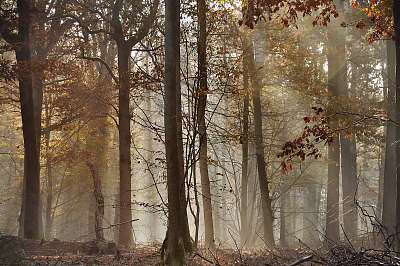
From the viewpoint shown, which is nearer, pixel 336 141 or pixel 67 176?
pixel 336 141

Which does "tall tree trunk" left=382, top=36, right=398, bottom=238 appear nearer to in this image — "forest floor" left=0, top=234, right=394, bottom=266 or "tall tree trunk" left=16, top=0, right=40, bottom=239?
"forest floor" left=0, top=234, right=394, bottom=266

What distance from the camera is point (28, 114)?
14.3 meters

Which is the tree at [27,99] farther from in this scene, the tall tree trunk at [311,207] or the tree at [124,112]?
the tall tree trunk at [311,207]

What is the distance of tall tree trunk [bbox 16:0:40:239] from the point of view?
46.1 feet

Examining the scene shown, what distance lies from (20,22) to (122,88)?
3669mm

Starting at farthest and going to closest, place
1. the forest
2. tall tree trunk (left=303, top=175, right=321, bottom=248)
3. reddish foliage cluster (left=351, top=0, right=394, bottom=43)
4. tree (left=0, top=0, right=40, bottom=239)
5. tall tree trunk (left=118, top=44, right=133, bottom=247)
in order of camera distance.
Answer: tall tree trunk (left=303, top=175, right=321, bottom=248) → tall tree trunk (left=118, top=44, right=133, bottom=247) → tree (left=0, top=0, right=40, bottom=239) → reddish foliage cluster (left=351, top=0, right=394, bottom=43) → the forest

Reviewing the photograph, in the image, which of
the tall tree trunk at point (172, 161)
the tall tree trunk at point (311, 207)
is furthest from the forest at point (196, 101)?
the tall tree trunk at point (311, 207)

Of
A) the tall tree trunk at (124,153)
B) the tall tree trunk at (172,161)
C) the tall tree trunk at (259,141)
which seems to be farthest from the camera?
the tall tree trunk at (259,141)

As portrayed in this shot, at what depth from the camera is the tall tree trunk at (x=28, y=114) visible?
46.1 ft

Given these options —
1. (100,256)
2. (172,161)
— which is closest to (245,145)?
(100,256)

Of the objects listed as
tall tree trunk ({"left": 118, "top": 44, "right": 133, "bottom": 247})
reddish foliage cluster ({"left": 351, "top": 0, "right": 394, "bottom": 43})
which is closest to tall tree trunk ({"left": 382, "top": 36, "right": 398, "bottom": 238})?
reddish foliage cluster ({"left": 351, "top": 0, "right": 394, "bottom": 43})

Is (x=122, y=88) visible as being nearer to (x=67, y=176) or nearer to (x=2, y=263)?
(x=2, y=263)

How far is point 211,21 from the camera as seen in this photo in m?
12.0

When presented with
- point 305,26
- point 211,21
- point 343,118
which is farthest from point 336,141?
point 211,21
